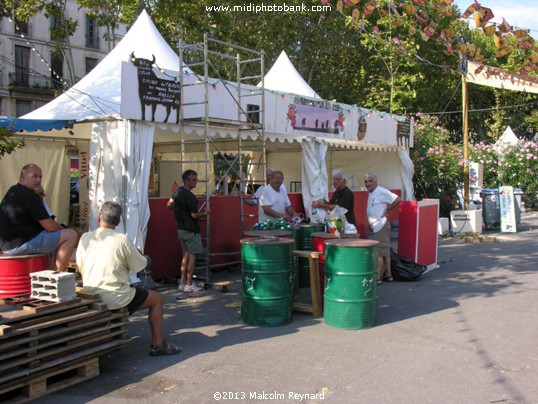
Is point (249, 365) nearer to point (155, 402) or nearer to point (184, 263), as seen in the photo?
point (155, 402)

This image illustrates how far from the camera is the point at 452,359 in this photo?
501 cm

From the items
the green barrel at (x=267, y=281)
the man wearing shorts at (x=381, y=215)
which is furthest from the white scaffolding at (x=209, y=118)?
the green barrel at (x=267, y=281)

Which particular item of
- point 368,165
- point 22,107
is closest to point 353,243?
point 368,165

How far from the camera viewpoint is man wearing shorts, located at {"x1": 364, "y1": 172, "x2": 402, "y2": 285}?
28.2 ft

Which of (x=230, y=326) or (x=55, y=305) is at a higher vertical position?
(x=55, y=305)

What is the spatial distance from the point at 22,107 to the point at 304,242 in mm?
34807

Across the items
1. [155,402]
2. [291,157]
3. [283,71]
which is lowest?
[155,402]

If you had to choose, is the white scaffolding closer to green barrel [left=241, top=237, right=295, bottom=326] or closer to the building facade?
green barrel [left=241, top=237, right=295, bottom=326]

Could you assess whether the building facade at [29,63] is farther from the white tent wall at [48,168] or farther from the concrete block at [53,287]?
the concrete block at [53,287]

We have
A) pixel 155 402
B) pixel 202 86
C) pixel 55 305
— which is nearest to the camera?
pixel 155 402

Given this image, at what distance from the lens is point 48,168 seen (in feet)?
37.0

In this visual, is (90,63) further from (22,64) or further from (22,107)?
(22,107)

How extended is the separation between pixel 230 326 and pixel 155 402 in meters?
2.13

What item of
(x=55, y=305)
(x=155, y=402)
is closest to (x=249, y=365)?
(x=155, y=402)
